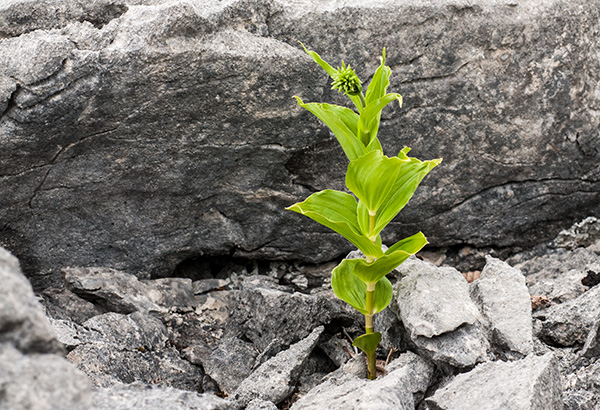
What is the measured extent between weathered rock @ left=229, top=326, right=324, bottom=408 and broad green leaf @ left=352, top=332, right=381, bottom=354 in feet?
0.86

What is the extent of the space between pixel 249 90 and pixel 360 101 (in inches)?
39.3

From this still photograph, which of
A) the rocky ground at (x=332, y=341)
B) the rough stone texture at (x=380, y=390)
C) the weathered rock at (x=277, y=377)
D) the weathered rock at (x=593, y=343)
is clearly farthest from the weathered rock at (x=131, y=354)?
the weathered rock at (x=593, y=343)

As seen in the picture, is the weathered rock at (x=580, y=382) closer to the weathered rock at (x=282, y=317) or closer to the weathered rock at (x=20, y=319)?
the weathered rock at (x=282, y=317)

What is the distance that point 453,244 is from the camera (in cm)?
410

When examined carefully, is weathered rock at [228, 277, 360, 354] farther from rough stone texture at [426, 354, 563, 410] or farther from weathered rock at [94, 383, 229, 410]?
weathered rock at [94, 383, 229, 410]

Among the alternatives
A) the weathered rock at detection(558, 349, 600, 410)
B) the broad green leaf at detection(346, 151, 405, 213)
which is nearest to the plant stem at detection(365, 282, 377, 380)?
the broad green leaf at detection(346, 151, 405, 213)

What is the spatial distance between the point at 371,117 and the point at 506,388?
48.8 inches

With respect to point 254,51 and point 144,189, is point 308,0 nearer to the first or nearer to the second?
point 254,51

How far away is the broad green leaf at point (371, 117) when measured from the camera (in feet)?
8.29

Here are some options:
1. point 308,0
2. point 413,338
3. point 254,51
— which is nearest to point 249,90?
point 254,51

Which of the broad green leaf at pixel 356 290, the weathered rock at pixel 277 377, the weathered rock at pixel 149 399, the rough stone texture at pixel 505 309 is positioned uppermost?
the weathered rock at pixel 149 399

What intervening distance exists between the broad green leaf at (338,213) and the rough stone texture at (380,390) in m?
0.53

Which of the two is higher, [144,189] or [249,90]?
[249,90]

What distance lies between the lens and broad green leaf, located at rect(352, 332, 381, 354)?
2799 millimetres
